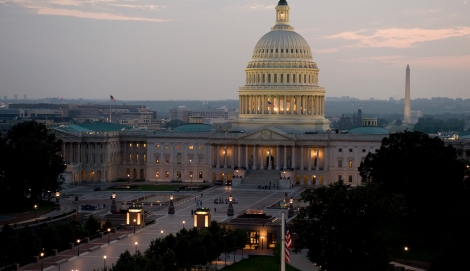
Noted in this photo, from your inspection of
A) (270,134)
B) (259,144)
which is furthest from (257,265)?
(259,144)

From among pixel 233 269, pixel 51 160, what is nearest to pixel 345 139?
pixel 51 160

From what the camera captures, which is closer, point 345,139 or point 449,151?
point 449,151

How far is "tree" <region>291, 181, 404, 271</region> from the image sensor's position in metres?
90.6

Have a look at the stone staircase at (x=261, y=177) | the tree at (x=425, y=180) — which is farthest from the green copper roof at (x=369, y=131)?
the tree at (x=425, y=180)

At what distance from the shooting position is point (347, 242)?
9112cm

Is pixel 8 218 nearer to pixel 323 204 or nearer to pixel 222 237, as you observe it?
pixel 222 237

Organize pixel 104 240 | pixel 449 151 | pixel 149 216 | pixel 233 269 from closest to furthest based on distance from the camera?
pixel 233 269 → pixel 104 240 → pixel 449 151 → pixel 149 216

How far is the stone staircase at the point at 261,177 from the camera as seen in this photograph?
17438cm

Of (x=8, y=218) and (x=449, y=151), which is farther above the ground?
(x=449, y=151)

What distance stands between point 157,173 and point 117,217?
66364mm

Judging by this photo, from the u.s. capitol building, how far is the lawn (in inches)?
2600

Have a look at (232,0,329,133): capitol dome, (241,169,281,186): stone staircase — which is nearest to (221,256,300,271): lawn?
(241,169,281,186): stone staircase

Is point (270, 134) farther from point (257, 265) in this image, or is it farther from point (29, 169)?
point (257, 265)

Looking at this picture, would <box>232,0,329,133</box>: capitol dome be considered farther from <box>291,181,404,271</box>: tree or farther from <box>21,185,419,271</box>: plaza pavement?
<box>291,181,404,271</box>: tree
